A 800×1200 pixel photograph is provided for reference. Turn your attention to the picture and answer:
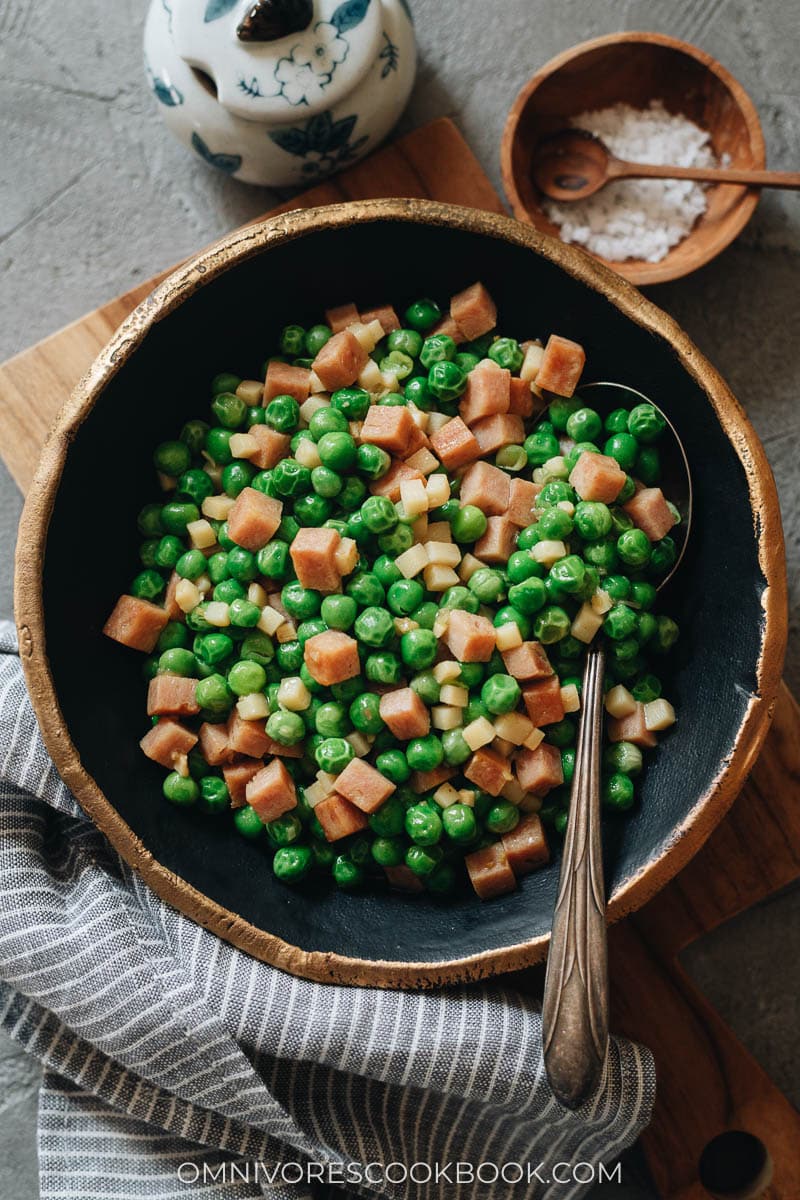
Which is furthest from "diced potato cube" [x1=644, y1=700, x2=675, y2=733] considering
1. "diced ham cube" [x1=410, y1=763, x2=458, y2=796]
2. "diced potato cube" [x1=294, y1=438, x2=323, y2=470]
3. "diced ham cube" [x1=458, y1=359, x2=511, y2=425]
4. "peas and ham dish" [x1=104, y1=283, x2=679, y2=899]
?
"diced potato cube" [x1=294, y1=438, x2=323, y2=470]

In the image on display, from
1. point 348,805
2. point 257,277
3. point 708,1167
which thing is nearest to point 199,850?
point 348,805

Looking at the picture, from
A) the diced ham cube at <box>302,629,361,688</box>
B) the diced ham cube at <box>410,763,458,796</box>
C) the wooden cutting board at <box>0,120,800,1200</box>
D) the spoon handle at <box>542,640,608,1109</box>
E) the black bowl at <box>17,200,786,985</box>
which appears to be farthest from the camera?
the wooden cutting board at <box>0,120,800,1200</box>

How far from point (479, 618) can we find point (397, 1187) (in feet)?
5.25

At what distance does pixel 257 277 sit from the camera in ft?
8.53

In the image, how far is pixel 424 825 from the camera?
8.13ft

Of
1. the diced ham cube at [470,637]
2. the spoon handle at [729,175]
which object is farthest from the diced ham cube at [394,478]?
the spoon handle at [729,175]

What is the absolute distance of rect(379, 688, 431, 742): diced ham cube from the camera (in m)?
2.45

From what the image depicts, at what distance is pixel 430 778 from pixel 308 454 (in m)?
0.91

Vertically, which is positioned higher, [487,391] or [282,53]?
[282,53]

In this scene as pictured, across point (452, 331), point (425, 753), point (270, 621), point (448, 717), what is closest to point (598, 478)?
point (452, 331)

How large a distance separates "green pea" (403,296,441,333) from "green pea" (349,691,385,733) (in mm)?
1056

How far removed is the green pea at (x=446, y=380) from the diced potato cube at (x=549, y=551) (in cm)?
48

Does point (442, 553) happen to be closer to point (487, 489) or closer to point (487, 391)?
point (487, 489)

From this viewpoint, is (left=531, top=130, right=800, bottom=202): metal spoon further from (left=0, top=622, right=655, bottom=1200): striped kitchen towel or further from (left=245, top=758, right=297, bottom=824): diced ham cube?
(left=0, top=622, right=655, bottom=1200): striped kitchen towel
